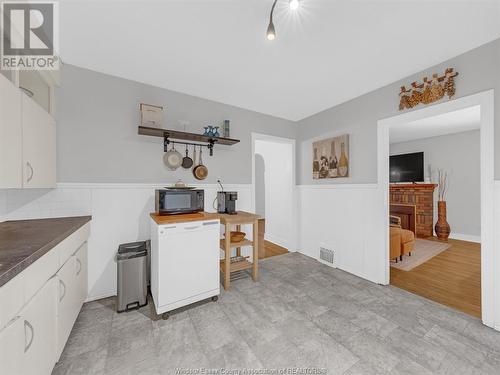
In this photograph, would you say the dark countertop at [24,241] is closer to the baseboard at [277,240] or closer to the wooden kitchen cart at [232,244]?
the wooden kitchen cart at [232,244]

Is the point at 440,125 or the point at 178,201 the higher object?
the point at 440,125

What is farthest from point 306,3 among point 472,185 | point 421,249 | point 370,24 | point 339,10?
point 472,185

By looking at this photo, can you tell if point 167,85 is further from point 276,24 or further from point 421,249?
point 421,249

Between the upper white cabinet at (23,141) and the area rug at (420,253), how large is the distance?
4.32 m

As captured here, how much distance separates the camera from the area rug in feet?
10.2

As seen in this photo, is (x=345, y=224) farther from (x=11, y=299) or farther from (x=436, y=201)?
(x=436, y=201)

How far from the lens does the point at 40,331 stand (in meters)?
1.07

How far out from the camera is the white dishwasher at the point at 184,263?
1.84m

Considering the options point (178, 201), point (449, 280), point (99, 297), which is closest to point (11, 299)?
point (178, 201)

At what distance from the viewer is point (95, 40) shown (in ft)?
5.78

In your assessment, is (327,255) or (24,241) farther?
(327,255)

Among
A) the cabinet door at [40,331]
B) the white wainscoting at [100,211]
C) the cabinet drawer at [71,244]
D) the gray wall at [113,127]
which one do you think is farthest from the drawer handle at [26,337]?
the gray wall at [113,127]

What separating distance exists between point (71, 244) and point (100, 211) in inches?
27.2
